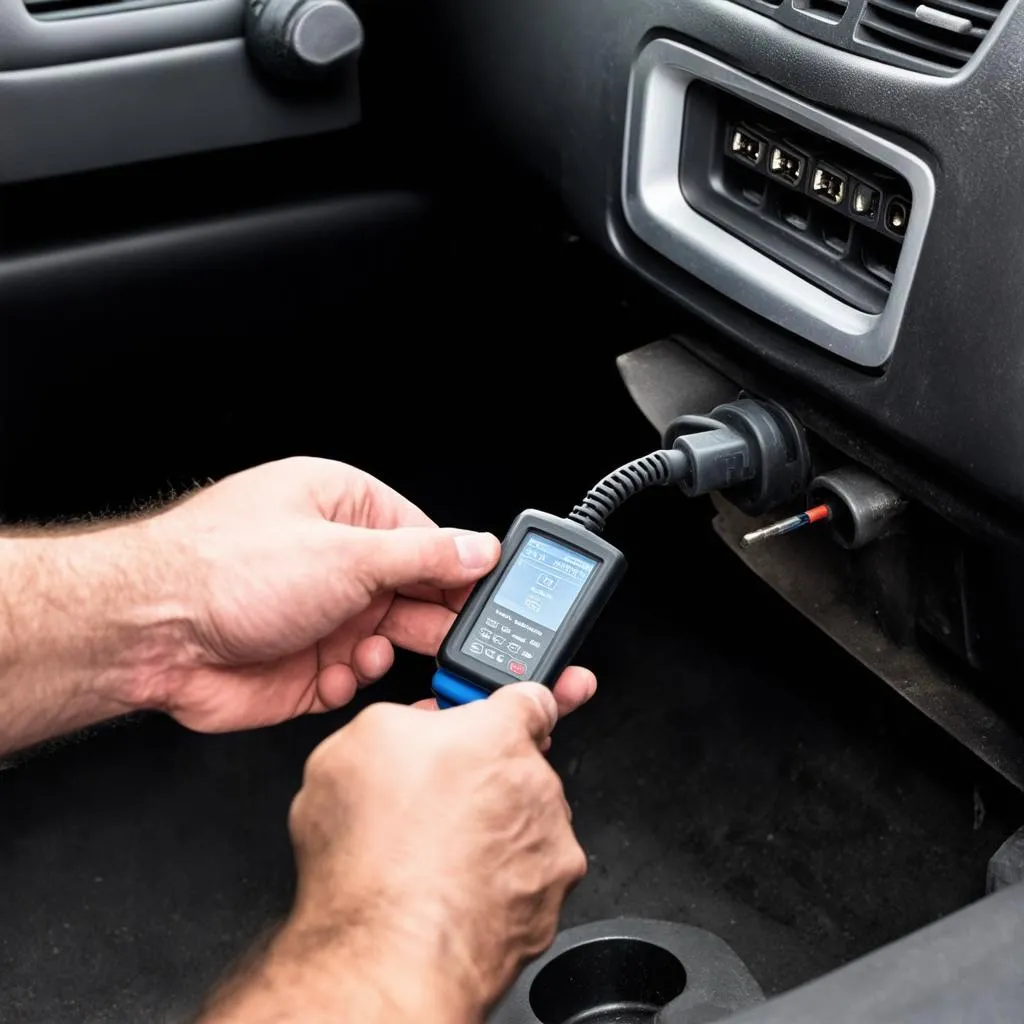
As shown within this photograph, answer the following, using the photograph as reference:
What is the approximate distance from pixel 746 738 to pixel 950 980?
27.6 inches

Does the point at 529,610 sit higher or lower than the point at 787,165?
lower

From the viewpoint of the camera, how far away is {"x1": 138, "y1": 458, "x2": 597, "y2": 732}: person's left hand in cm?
84

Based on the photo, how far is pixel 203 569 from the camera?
2.87 ft

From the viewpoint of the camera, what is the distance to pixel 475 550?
835mm

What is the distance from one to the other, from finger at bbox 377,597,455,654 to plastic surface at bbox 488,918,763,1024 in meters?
0.26

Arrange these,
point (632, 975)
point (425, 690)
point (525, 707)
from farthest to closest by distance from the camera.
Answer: point (425, 690) < point (632, 975) < point (525, 707)

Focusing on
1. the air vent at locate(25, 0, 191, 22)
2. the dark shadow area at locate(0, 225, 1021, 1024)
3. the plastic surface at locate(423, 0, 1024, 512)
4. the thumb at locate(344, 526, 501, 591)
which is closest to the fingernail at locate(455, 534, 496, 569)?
the thumb at locate(344, 526, 501, 591)

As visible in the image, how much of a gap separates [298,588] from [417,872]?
0.27 metres

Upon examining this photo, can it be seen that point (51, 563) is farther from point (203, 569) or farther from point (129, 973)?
point (129, 973)

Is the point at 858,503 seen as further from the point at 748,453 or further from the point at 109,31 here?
the point at 109,31

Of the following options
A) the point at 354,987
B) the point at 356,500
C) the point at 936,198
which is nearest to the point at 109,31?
the point at 356,500

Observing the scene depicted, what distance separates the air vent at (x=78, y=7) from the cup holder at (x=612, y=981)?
0.83 m

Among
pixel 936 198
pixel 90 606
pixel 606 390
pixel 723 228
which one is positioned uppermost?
pixel 936 198

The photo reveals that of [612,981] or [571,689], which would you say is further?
[612,981]
